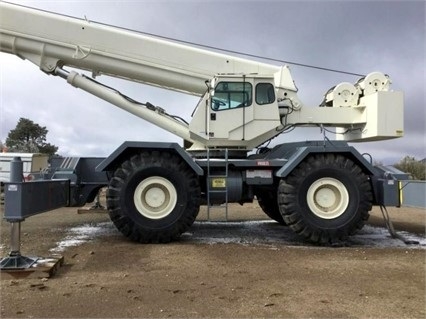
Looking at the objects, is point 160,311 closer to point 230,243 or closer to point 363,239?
point 230,243

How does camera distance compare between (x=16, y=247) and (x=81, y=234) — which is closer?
(x=16, y=247)

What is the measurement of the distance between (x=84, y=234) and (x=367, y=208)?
5923mm

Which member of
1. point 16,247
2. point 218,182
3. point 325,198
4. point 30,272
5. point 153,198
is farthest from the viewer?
point 218,182

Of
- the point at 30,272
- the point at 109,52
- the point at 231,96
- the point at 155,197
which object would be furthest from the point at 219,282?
the point at 109,52

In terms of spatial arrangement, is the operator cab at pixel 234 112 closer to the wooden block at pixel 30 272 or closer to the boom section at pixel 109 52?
the boom section at pixel 109 52

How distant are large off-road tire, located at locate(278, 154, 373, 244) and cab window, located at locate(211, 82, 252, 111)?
1.88m

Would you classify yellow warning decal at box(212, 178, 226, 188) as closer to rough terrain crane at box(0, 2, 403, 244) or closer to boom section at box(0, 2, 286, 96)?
rough terrain crane at box(0, 2, 403, 244)

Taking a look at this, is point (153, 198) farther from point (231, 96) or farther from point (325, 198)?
point (325, 198)

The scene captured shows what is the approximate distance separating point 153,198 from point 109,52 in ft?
11.9

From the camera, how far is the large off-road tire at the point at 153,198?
9.20 meters

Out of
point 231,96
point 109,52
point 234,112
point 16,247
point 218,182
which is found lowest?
point 16,247

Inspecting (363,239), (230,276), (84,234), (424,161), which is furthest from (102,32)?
(424,161)

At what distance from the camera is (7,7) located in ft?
34.0

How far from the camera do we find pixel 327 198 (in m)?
9.70
